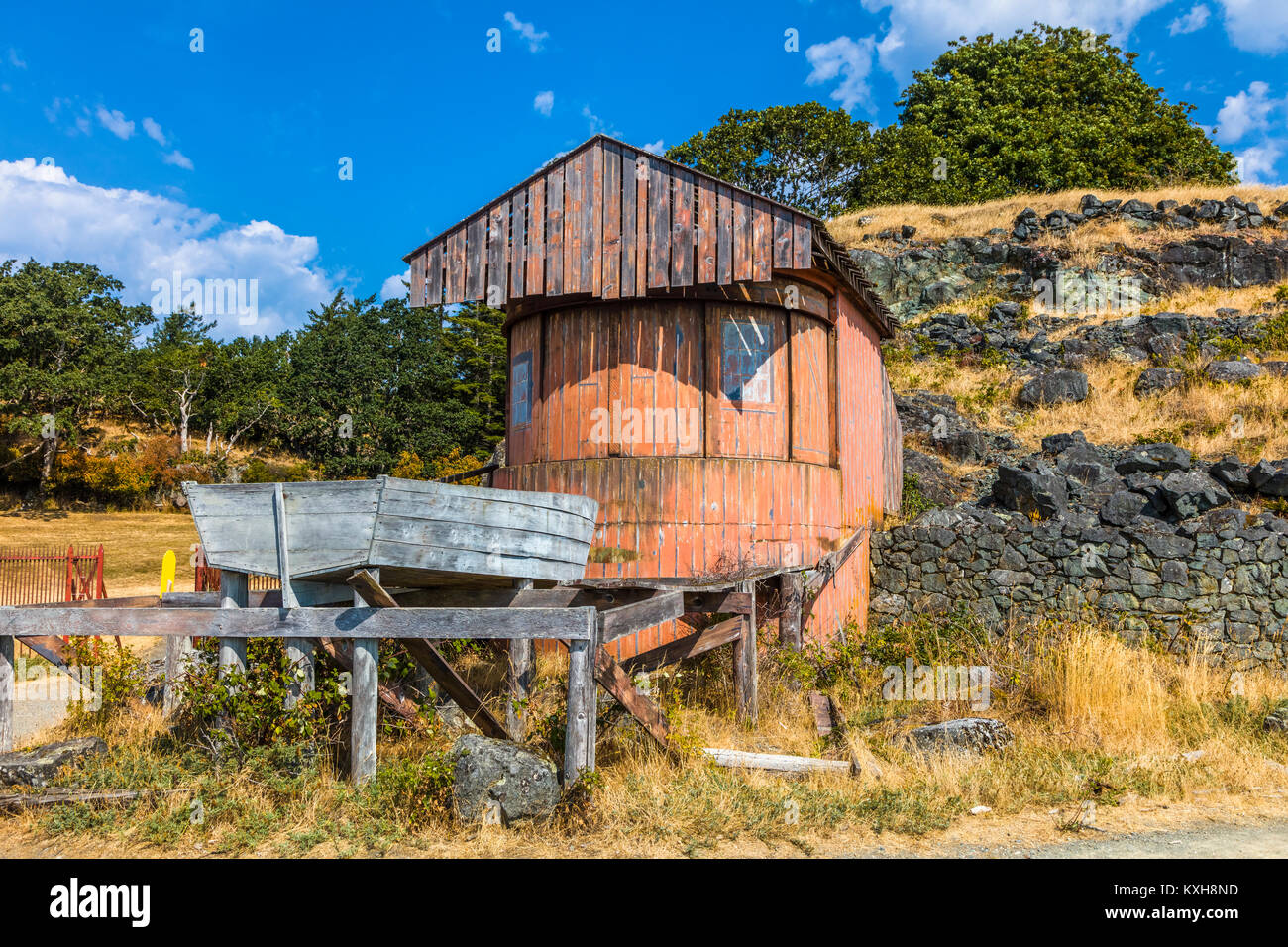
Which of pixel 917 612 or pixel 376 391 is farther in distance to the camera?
pixel 376 391

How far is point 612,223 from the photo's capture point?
33.1 ft

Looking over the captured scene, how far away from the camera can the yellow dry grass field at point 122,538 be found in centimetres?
2396

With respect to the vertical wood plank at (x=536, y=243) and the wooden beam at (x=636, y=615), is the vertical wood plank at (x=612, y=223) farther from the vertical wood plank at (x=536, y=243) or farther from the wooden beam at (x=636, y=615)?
the wooden beam at (x=636, y=615)

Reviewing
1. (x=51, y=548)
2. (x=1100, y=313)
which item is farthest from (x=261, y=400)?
(x=1100, y=313)

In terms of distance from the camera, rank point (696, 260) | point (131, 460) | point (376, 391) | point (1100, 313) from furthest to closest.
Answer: point (376, 391) → point (131, 460) → point (1100, 313) → point (696, 260)

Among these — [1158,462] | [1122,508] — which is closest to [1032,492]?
[1122,508]

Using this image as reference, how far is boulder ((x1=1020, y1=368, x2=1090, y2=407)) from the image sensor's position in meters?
22.1

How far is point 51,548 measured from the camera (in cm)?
2814

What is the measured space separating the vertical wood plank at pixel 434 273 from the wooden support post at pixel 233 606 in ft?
15.8

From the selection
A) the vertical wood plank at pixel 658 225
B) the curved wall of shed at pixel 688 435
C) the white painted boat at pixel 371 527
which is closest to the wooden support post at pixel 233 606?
the white painted boat at pixel 371 527

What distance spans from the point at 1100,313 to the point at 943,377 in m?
6.81

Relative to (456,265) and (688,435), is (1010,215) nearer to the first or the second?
(688,435)

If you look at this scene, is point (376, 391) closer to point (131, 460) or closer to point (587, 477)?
point (131, 460)

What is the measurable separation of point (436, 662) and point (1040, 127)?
4483 cm
